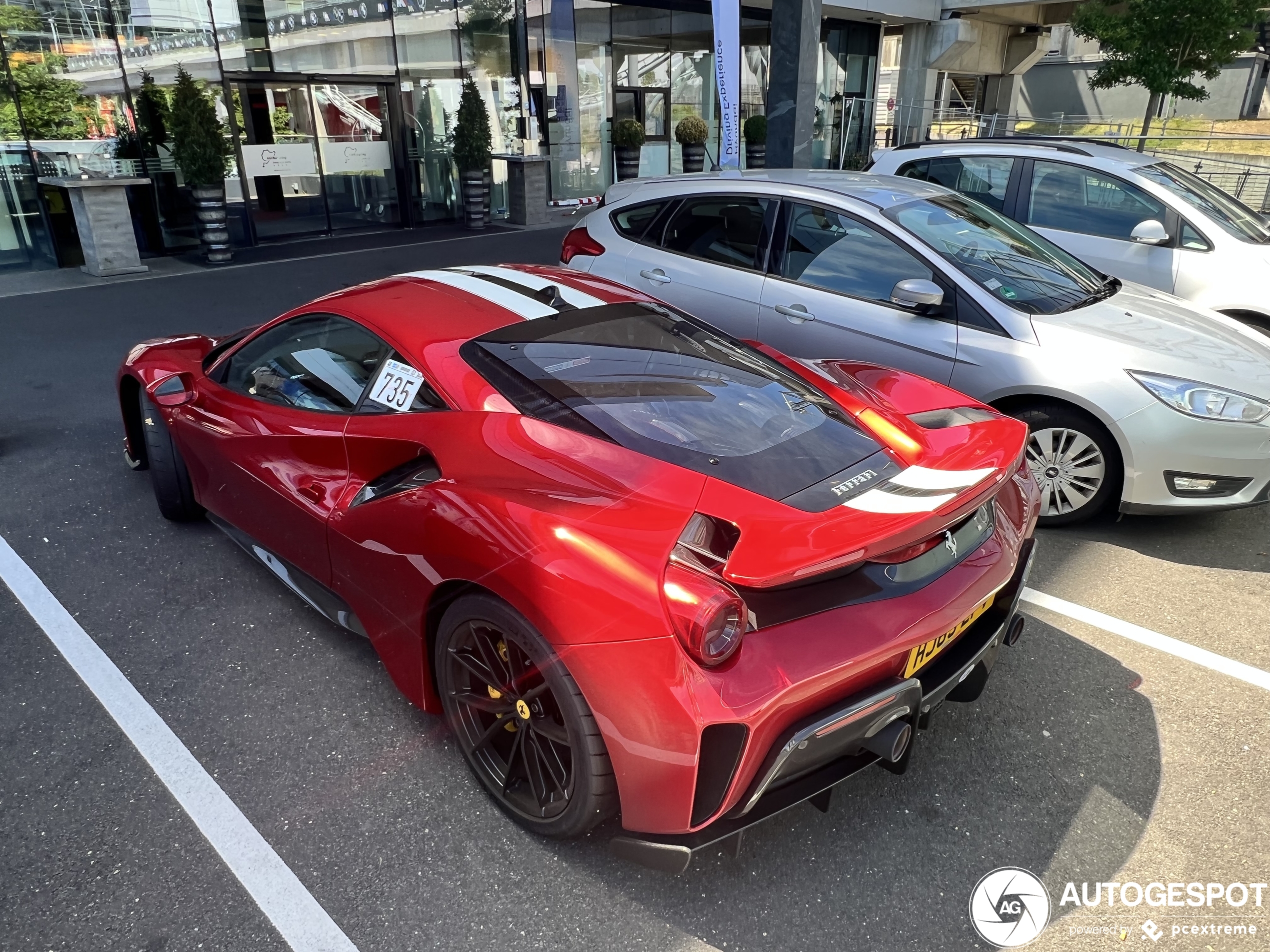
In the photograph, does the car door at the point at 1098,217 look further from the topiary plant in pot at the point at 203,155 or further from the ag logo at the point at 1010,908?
the topiary plant in pot at the point at 203,155

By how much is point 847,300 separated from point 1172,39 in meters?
15.4

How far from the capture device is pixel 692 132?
18.2m

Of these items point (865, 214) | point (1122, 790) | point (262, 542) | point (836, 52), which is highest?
point (836, 52)

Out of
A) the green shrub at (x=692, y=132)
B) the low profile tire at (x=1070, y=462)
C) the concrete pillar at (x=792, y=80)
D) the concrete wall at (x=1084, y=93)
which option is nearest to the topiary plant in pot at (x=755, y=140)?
the green shrub at (x=692, y=132)

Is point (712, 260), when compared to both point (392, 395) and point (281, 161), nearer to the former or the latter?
point (392, 395)

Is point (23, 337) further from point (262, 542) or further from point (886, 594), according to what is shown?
point (886, 594)

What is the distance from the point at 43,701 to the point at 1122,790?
143 inches

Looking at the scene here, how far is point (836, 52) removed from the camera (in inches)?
862

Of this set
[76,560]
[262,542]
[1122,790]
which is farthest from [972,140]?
[76,560]

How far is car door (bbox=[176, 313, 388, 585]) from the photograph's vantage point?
2.97 meters

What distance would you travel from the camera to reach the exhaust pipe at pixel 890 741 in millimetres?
2182

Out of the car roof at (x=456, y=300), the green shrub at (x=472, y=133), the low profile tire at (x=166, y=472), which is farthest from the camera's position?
the green shrub at (x=472, y=133)

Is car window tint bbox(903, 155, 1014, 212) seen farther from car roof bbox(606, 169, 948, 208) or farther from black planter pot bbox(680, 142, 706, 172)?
black planter pot bbox(680, 142, 706, 172)

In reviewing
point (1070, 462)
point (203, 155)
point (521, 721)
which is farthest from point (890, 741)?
point (203, 155)
